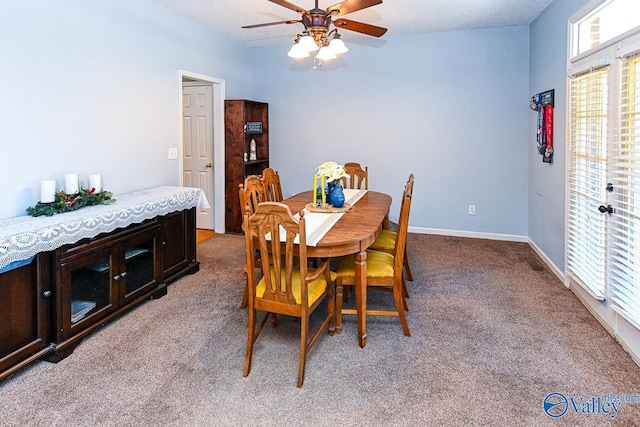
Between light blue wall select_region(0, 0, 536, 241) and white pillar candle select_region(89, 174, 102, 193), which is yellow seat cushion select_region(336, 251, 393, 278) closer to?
white pillar candle select_region(89, 174, 102, 193)

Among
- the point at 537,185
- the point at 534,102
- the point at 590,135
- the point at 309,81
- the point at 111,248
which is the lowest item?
the point at 111,248

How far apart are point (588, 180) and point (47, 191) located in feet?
12.9

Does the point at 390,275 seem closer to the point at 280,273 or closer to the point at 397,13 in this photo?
the point at 280,273

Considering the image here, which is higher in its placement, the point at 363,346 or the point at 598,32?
the point at 598,32

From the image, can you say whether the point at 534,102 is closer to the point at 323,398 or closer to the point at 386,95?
the point at 386,95

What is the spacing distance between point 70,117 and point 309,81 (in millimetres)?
3404

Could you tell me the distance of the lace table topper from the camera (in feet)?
7.25

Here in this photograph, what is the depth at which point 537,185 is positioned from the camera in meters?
4.66

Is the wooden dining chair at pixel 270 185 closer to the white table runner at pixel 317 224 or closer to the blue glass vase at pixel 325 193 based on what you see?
the blue glass vase at pixel 325 193

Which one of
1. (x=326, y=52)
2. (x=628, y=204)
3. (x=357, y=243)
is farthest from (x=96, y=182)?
(x=628, y=204)

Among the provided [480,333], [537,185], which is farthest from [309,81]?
[480,333]

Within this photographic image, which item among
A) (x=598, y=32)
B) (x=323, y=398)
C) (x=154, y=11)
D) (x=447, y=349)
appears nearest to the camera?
(x=323, y=398)

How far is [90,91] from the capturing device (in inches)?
132

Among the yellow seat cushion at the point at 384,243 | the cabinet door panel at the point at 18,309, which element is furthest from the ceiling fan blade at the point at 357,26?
the cabinet door panel at the point at 18,309
